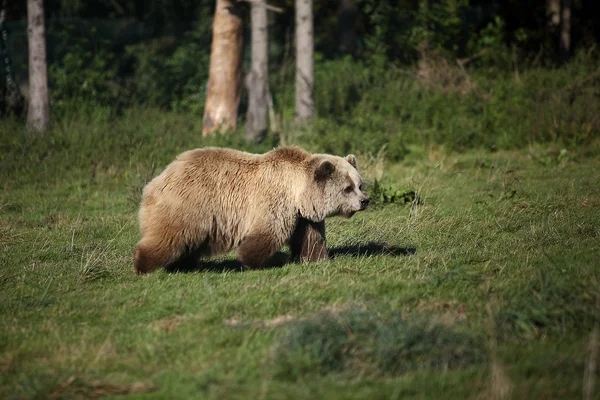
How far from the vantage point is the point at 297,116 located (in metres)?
16.9

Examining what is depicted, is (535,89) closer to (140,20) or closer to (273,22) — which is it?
(273,22)

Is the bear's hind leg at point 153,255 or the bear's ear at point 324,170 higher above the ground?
the bear's ear at point 324,170

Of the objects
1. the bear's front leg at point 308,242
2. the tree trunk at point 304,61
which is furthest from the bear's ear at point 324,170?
the tree trunk at point 304,61

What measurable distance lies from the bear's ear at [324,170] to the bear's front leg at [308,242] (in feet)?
1.62

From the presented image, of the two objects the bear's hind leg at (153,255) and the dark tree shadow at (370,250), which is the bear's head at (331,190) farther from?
the bear's hind leg at (153,255)

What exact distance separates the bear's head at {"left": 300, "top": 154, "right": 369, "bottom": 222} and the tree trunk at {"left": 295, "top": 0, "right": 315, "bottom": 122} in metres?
8.18

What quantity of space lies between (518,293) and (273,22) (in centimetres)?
2148

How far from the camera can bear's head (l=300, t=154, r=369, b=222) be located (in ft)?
26.8

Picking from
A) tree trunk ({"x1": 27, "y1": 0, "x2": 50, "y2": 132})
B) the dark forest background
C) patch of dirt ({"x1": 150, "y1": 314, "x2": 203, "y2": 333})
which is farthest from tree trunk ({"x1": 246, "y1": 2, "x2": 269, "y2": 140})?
patch of dirt ({"x1": 150, "y1": 314, "x2": 203, "y2": 333})

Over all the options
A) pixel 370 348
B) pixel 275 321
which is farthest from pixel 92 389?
pixel 370 348

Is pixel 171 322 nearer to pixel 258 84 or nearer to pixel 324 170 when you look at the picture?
pixel 324 170

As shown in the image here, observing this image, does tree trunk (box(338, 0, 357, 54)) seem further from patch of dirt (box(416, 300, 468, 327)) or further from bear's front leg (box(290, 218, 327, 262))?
patch of dirt (box(416, 300, 468, 327))

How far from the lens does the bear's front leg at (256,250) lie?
25.8 feet

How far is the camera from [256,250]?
25.8ft
